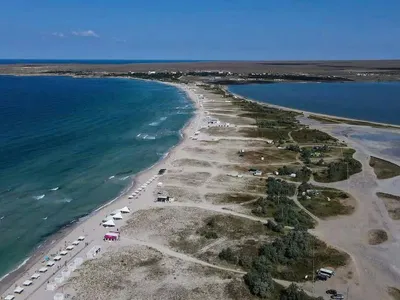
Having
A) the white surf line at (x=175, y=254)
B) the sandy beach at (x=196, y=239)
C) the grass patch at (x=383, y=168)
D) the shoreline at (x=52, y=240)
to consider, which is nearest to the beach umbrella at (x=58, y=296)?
the sandy beach at (x=196, y=239)

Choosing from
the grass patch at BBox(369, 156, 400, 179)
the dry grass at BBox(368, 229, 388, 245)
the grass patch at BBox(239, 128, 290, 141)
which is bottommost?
the dry grass at BBox(368, 229, 388, 245)

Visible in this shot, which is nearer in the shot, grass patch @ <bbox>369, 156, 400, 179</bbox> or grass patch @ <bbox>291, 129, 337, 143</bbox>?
grass patch @ <bbox>369, 156, 400, 179</bbox>

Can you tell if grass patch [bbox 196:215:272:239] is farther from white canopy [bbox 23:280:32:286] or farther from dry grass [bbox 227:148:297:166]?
dry grass [bbox 227:148:297:166]

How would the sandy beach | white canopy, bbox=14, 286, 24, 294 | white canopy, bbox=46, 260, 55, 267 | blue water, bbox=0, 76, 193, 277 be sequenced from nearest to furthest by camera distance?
white canopy, bbox=14, 286, 24, 294 < the sandy beach < white canopy, bbox=46, 260, 55, 267 < blue water, bbox=0, 76, 193, 277

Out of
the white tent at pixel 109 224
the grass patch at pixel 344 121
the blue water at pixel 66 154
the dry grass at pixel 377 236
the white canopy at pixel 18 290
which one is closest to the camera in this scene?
the white canopy at pixel 18 290

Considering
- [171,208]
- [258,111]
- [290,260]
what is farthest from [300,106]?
[290,260]

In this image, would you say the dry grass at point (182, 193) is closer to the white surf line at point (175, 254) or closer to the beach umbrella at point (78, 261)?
the white surf line at point (175, 254)

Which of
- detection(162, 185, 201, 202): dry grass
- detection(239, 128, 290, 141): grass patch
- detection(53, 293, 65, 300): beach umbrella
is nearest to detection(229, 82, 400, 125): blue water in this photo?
detection(239, 128, 290, 141): grass patch
